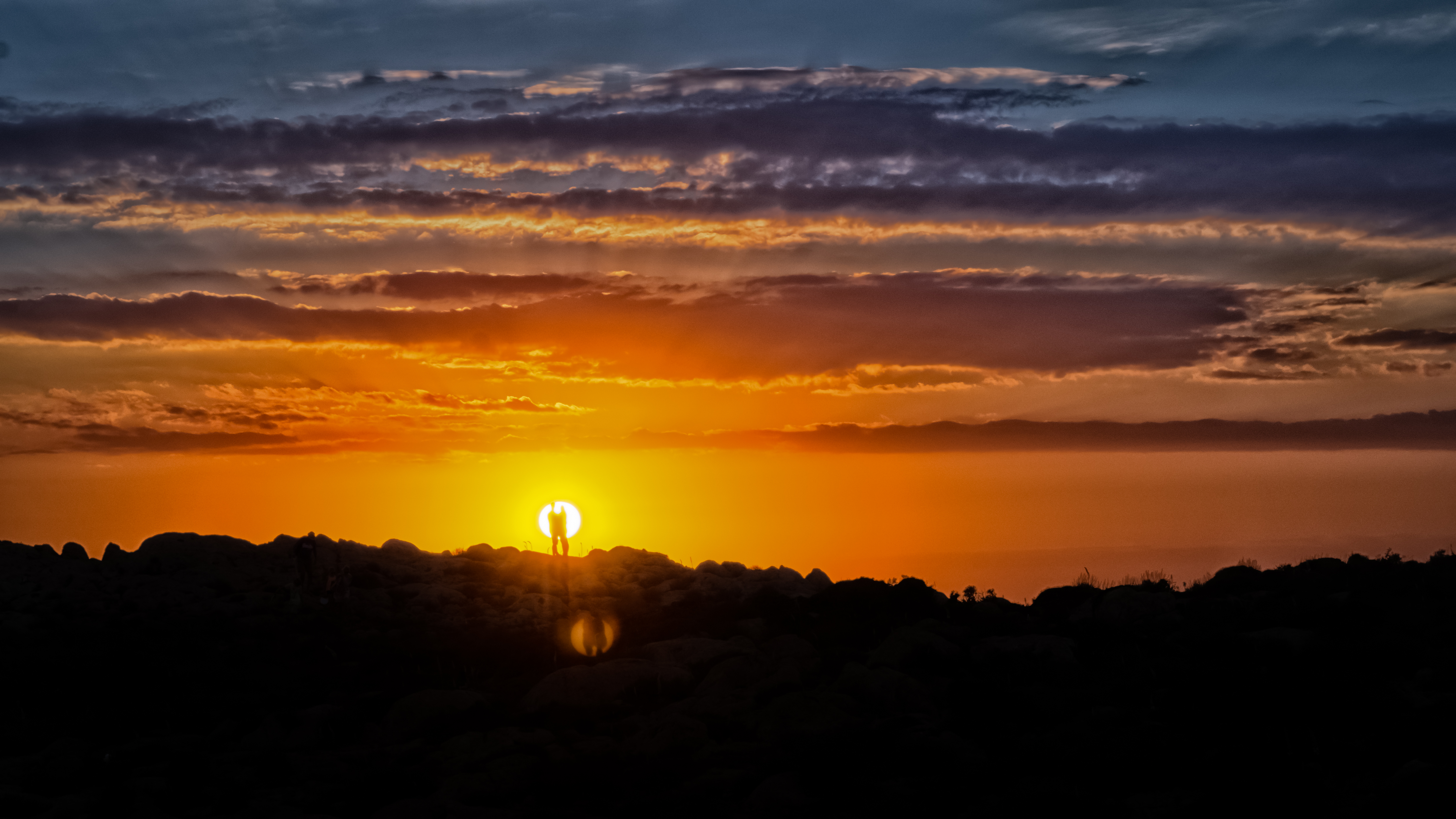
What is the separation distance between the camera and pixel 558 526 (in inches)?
1411

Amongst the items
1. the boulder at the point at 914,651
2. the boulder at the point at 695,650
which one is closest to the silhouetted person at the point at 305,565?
the boulder at the point at 695,650

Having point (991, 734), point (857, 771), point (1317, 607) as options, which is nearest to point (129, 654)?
point (857, 771)

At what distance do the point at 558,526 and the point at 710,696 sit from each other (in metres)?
12.7

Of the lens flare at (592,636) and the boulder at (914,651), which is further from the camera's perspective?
the lens flare at (592,636)

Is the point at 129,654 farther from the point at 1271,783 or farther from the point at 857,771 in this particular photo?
the point at 1271,783

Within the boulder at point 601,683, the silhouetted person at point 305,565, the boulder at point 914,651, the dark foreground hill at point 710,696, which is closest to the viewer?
the dark foreground hill at point 710,696

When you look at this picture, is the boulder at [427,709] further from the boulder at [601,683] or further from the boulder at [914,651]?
the boulder at [914,651]

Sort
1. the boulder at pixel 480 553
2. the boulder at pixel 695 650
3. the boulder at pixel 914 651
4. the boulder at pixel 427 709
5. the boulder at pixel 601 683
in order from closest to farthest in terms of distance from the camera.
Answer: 1. the boulder at pixel 427 709
2. the boulder at pixel 601 683
3. the boulder at pixel 914 651
4. the boulder at pixel 695 650
5. the boulder at pixel 480 553

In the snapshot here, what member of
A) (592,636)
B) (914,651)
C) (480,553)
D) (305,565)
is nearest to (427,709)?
(592,636)

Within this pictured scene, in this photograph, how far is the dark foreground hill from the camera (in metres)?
19.4

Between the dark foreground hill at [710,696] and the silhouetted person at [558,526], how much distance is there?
1661 mm

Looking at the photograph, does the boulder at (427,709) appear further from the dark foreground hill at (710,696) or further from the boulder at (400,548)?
the boulder at (400,548)

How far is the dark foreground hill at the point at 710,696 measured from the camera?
63.6 ft

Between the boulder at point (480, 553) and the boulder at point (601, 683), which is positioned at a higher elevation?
the boulder at point (480, 553)
